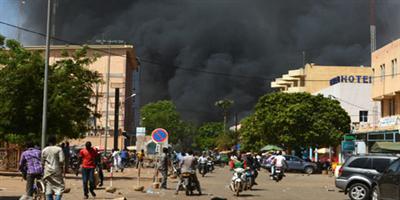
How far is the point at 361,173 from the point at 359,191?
624 millimetres

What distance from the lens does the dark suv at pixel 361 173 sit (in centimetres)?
2108

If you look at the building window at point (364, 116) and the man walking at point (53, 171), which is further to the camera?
the building window at point (364, 116)

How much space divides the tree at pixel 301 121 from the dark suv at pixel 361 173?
40732mm

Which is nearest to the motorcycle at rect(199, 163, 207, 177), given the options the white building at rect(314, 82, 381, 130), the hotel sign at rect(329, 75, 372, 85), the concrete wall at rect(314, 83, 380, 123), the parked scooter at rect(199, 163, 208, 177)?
the parked scooter at rect(199, 163, 208, 177)

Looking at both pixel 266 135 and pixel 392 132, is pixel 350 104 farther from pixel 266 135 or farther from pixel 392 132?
pixel 392 132

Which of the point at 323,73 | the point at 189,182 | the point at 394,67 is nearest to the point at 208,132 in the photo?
the point at 323,73

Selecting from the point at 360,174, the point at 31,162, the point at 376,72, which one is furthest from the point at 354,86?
the point at 31,162

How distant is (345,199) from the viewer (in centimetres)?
2256

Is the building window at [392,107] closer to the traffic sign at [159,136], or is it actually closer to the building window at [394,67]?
the building window at [394,67]

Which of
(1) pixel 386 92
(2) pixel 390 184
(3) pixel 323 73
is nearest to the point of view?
(2) pixel 390 184

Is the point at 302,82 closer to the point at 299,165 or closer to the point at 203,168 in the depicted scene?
the point at 299,165

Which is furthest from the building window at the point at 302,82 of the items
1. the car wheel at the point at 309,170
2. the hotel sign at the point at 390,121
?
the hotel sign at the point at 390,121

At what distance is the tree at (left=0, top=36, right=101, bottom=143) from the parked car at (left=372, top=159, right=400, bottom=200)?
1738 cm

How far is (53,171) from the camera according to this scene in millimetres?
14477
